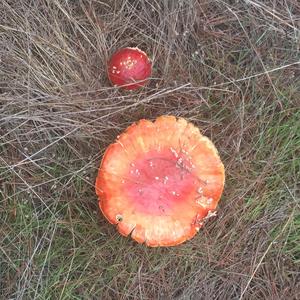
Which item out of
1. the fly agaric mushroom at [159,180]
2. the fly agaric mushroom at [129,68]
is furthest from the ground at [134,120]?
the fly agaric mushroom at [159,180]

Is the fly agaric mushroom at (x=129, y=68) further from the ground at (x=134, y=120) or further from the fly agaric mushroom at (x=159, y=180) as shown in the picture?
the fly agaric mushroom at (x=159, y=180)

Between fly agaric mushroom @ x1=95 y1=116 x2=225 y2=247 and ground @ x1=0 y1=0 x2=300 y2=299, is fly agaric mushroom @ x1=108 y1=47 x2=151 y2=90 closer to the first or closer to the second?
ground @ x1=0 y1=0 x2=300 y2=299

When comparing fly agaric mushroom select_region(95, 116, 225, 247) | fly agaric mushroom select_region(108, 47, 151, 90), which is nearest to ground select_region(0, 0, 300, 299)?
fly agaric mushroom select_region(108, 47, 151, 90)

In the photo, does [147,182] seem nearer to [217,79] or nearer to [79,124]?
[79,124]

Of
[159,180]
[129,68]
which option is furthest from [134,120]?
[159,180]

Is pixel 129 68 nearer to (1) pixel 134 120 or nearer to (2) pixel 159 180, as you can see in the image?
(1) pixel 134 120

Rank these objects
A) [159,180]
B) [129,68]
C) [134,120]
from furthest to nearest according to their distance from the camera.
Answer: [134,120] < [129,68] < [159,180]
